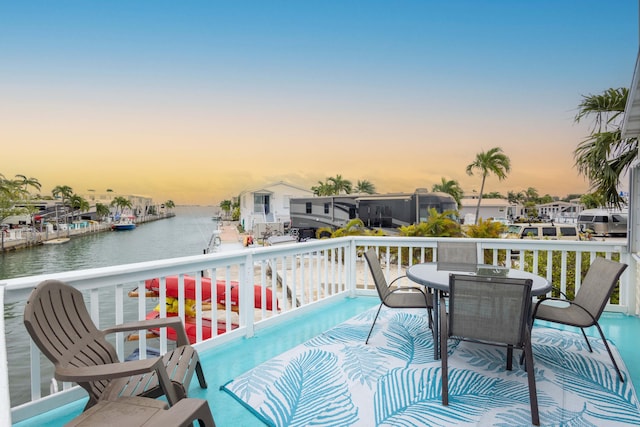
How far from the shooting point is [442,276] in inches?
124

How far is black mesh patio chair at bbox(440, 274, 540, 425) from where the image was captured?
232 centimetres

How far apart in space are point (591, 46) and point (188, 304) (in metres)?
12.7

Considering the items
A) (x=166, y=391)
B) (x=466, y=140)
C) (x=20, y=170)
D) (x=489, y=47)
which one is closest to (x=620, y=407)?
(x=166, y=391)

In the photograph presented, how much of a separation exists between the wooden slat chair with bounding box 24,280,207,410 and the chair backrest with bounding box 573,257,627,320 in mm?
3067

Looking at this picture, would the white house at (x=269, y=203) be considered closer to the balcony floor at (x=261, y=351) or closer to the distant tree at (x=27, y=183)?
the distant tree at (x=27, y=183)

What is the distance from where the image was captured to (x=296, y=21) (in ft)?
33.7

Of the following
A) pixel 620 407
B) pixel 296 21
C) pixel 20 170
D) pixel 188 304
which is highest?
pixel 296 21

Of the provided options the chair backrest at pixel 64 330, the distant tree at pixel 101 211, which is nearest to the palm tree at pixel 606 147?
the chair backrest at pixel 64 330

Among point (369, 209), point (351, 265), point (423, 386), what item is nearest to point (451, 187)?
point (369, 209)

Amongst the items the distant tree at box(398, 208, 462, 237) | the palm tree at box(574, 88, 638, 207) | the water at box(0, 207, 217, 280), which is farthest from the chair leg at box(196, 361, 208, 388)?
the water at box(0, 207, 217, 280)

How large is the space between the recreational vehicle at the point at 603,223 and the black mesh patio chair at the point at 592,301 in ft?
56.7

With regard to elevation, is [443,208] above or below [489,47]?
below

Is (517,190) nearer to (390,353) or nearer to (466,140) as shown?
(466,140)

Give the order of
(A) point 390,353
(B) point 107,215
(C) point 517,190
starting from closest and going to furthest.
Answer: (A) point 390,353, (B) point 107,215, (C) point 517,190
